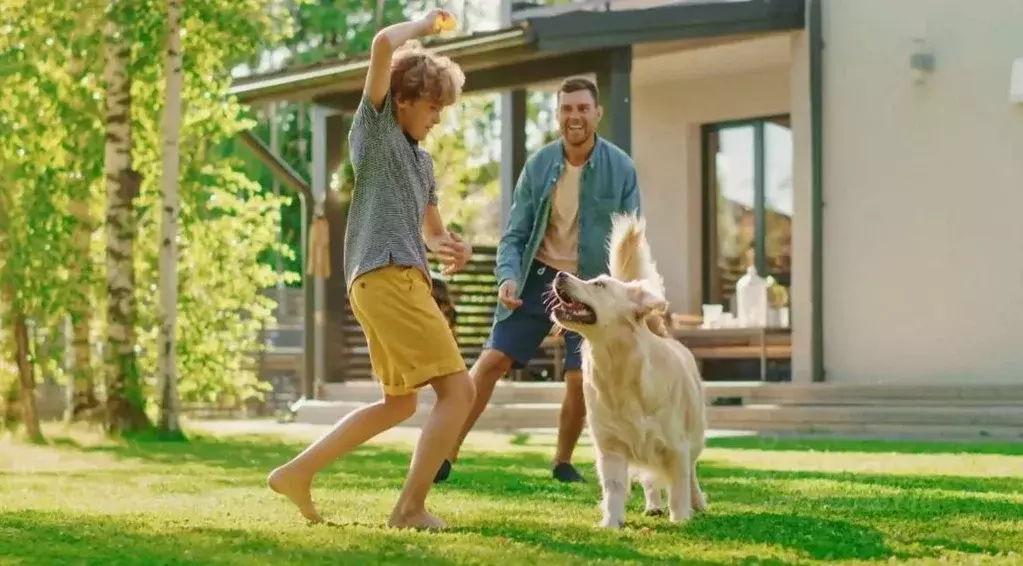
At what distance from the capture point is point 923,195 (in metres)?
15.7

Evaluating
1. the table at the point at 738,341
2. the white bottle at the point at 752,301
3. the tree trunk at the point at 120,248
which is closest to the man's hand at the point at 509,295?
the tree trunk at the point at 120,248

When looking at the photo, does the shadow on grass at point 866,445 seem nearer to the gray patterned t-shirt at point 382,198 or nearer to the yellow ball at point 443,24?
the gray patterned t-shirt at point 382,198

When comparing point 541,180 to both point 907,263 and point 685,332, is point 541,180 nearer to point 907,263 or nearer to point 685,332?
point 907,263

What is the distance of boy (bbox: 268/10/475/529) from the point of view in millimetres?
6426

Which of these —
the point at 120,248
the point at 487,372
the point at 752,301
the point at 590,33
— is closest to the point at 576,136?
the point at 487,372

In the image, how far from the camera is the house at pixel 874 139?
1527cm

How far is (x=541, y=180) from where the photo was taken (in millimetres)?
9117

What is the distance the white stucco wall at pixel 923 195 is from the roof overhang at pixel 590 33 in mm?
746

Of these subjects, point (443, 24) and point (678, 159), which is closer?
point (443, 24)

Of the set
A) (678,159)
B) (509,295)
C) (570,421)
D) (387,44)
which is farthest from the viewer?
(678,159)

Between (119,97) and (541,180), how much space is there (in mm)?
7659

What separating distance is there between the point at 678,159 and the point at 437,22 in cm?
1274

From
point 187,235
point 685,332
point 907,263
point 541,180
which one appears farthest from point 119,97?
point 541,180

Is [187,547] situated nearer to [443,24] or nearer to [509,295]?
[443,24]
